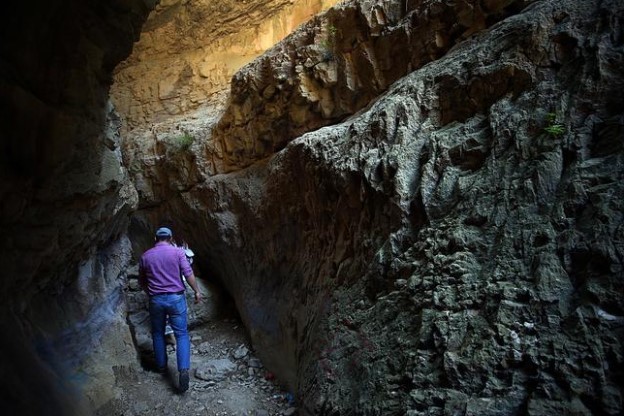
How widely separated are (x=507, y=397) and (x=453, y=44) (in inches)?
130

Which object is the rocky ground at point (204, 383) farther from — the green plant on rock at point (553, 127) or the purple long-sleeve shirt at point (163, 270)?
the green plant on rock at point (553, 127)

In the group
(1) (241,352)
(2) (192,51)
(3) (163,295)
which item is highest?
(2) (192,51)

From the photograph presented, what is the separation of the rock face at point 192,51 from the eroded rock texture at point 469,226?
5.23 m

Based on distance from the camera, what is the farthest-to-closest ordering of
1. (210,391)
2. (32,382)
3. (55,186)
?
(210,391) < (55,186) < (32,382)

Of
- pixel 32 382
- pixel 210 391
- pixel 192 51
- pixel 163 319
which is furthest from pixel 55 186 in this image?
pixel 192 51

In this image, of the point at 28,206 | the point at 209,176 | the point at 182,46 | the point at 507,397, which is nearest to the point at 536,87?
the point at 507,397

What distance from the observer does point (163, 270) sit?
4.30 metres

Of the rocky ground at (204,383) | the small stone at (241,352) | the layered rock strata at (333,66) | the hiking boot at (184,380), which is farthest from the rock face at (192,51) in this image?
the hiking boot at (184,380)

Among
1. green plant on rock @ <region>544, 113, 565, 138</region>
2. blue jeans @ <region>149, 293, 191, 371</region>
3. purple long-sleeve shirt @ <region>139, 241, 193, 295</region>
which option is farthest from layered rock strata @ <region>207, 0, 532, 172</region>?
blue jeans @ <region>149, 293, 191, 371</region>

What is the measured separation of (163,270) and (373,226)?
2.59 m

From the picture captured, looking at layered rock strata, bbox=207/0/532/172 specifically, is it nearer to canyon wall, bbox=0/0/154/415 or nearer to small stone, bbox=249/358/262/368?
canyon wall, bbox=0/0/154/415

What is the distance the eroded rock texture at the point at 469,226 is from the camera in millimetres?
1679

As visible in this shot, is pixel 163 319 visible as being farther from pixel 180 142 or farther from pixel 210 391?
pixel 180 142

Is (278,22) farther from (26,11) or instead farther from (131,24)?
(26,11)
